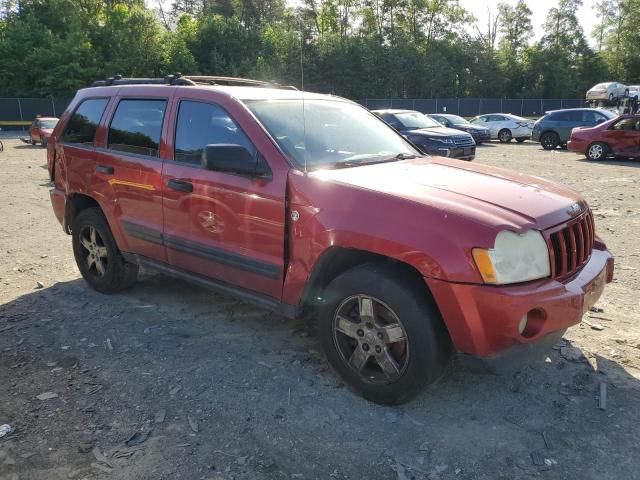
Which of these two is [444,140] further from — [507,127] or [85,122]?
[507,127]

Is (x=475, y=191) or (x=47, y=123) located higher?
(x=47, y=123)

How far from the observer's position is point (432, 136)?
46.6ft

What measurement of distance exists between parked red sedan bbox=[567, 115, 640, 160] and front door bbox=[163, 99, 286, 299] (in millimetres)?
14860

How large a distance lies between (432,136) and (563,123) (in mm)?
8941

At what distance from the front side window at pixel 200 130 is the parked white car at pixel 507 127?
23.6 m

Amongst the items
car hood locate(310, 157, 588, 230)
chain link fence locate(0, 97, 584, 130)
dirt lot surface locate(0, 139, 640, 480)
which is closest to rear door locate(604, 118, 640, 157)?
dirt lot surface locate(0, 139, 640, 480)

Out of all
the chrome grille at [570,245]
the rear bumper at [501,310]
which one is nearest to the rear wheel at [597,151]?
the chrome grille at [570,245]

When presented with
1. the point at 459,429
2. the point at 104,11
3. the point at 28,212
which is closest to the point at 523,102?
the point at 104,11

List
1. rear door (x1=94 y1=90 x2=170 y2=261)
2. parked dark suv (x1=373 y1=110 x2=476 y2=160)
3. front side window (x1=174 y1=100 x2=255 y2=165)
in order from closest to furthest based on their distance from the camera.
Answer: front side window (x1=174 y1=100 x2=255 y2=165), rear door (x1=94 y1=90 x2=170 y2=261), parked dark suv (x1=373 y1=110 x2=476 y2=160)

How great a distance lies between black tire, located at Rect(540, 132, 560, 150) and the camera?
2072 cm

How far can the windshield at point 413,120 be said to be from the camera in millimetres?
15078

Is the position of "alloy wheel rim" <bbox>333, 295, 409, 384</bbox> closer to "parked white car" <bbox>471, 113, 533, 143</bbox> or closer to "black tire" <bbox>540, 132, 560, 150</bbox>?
"black tire" <bbox>540, 132, 560, 150</bbox>

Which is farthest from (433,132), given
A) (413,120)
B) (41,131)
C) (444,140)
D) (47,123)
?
(47,123)

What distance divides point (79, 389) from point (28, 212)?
6.52 m
